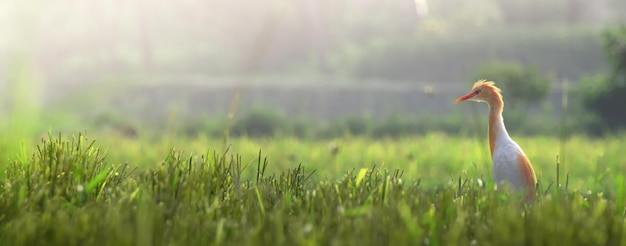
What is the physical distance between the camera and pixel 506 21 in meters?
25.1

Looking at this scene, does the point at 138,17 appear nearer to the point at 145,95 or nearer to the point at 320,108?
the point at 145,95

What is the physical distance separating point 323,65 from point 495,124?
16725 mm

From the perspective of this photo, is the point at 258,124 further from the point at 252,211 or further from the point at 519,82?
the point at 252,211

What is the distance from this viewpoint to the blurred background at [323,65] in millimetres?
13180

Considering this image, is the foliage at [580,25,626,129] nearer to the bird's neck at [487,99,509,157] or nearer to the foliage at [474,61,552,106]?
the foliage at [474,61,552,106]

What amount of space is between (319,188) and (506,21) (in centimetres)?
2326

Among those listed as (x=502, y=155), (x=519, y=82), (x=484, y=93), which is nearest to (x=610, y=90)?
(x=519, y=82)

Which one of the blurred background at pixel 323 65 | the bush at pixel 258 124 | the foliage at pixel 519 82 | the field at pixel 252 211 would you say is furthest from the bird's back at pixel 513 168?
the foliage at pixel 519 82

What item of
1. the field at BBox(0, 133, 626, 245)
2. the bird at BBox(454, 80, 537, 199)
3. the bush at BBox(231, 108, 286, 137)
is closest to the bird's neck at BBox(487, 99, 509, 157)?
the bird at BBox(454, 80, 537, 199)

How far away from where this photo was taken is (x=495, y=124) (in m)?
4.40

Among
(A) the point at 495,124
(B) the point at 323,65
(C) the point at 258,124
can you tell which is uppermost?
(B) the point at 323,65

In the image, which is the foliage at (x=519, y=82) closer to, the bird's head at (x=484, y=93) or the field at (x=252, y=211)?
the bird's head at (x=484, y=93)

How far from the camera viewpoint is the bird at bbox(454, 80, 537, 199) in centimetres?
411

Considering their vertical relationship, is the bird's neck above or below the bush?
above
